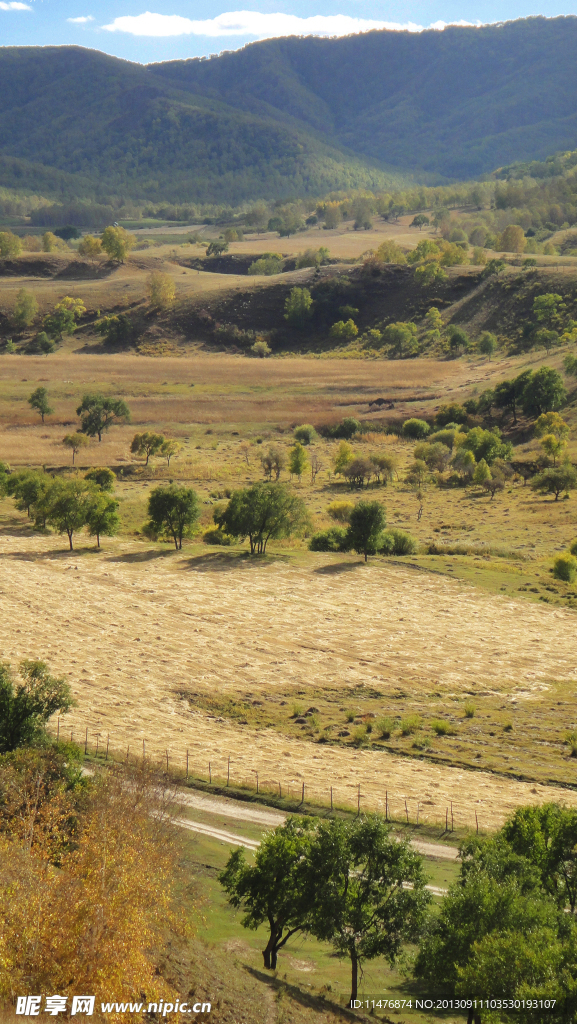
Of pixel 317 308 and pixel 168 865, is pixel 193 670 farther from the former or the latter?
pixel 317 308

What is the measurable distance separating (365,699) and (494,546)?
3038 centimetres

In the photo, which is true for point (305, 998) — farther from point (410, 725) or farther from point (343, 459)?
point (343, 459)

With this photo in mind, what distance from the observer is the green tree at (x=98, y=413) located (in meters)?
101

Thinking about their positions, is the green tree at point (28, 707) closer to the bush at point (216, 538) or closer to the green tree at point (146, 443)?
the bush at point (216, 538)

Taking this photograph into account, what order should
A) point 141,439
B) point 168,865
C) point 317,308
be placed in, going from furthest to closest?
point 317,308 < point 141,439 < point 168,865

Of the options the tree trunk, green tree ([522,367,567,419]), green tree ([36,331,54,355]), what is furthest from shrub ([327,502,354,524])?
green tree ([36,331,54,355])

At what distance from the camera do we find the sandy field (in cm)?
3422

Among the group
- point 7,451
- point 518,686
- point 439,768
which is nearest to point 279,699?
point 439,768

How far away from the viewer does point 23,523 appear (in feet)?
240

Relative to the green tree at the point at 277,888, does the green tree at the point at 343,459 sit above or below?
below

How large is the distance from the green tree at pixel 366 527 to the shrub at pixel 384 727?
27671mm

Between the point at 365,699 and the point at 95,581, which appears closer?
the point at 365,699

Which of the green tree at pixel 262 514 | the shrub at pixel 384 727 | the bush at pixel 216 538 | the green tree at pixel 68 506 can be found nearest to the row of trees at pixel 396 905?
the shrub at pixel 384 727

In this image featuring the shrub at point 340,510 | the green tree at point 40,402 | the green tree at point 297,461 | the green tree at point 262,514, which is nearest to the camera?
the green tree at point 262,514
